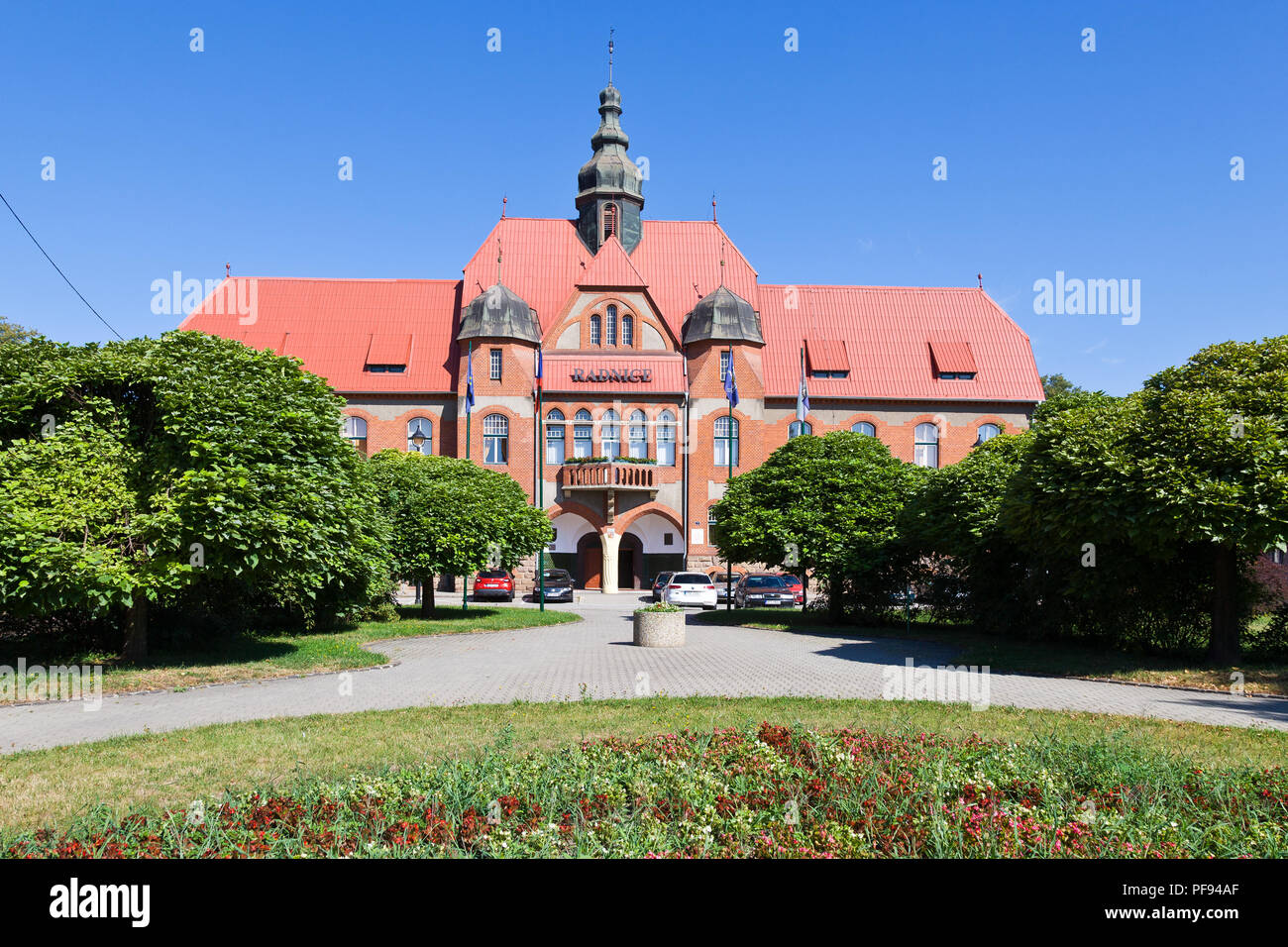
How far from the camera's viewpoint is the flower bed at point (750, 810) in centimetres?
499

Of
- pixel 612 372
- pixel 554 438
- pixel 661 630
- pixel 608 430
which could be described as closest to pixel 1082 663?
pixel 661 630

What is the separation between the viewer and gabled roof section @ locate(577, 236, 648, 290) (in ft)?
152

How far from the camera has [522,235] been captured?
51531 millimetres

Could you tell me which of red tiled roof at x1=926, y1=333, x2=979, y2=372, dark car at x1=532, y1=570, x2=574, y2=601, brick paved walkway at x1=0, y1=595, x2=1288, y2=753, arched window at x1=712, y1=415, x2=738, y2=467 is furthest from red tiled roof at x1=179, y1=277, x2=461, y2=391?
brick paved walkway at x1=0, y1=595, x2=1288, y2=753

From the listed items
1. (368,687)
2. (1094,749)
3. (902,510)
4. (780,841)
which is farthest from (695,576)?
(780,841)

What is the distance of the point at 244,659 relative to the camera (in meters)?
15.8

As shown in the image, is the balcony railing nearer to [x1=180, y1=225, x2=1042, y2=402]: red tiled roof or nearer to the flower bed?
[x1=180, y1=225, x2=1042, y2=402]: red tiled roof

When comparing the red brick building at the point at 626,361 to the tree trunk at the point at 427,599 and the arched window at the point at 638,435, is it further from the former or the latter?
the tree trunk at the point at 427,599

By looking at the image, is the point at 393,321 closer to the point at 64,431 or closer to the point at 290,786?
the point at 64,431

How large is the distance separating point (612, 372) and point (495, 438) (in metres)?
6.92

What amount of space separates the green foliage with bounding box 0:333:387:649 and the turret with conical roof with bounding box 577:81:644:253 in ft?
124

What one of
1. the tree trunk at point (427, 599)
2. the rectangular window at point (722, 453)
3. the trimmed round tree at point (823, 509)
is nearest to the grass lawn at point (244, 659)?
the tree trunk at point (427, 599)

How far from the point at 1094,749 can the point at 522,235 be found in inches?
1905

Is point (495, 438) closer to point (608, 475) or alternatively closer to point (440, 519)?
point (608, 475)
